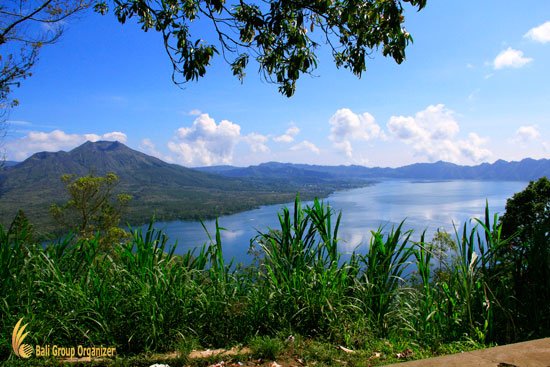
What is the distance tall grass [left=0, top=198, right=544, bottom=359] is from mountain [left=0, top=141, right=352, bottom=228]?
5170 cm

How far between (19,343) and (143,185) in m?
132

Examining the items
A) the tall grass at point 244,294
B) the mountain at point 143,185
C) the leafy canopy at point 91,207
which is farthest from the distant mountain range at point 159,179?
the tall grass at point 244,294

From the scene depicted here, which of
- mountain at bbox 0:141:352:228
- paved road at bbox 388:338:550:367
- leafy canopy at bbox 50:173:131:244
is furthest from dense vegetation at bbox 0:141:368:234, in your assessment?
paved road at bbox 388:338:550:367

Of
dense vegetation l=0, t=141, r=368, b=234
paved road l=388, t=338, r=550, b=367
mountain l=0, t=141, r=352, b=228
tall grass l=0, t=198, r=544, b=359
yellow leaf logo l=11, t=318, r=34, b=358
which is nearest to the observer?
paved road l=388, t=338, r=550, b=367

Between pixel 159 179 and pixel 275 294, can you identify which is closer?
pixel 275 294

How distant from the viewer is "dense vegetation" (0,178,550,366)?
1906 mm

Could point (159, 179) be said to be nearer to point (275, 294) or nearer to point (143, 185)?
point (143, 185)

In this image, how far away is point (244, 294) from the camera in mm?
2316

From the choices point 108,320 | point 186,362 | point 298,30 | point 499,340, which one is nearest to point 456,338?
point 499,340

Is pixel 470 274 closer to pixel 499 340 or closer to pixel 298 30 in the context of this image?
pixel 499 340

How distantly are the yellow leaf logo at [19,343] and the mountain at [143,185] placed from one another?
52046 mm

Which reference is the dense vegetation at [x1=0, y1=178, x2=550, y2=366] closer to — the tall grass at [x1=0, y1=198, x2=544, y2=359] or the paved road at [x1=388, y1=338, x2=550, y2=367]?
the tall grass at [x1=0, y1=198, x2=544, y2=359]

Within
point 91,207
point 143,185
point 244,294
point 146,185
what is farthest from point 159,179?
point 244,294

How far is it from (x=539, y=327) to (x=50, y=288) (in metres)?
2.83
